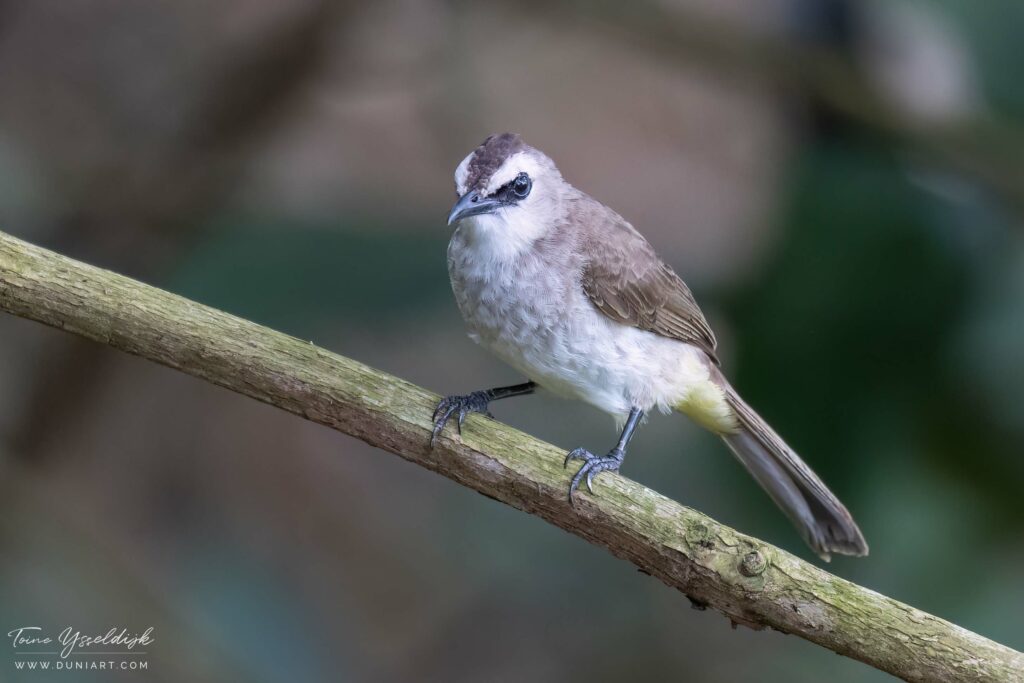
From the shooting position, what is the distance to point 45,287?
2.42 m

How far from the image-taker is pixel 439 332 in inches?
197

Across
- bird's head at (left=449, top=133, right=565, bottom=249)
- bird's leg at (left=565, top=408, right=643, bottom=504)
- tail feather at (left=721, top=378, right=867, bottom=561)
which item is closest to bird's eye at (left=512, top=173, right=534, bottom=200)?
bird's head at (left=449, top=133, right=565, bottom=249)

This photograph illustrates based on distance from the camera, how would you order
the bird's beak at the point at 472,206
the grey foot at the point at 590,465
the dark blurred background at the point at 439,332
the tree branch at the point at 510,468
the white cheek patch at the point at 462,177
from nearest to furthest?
the tree branch at the point at 510,468 < the grey foot at the point at 590,465 < the bird's beak at the point at 472,206 < the white cheek patch at the point at 462,177 < the dark blurred background at the point at 439,332

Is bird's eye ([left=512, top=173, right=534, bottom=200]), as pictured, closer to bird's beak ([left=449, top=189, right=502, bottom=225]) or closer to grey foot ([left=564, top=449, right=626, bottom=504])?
bird's beak ([left=449, top=189, right=502, bottom=225])

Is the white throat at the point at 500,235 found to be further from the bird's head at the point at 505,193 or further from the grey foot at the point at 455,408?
the grey foot at the point at 455,408

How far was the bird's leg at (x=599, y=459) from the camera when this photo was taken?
2551mm

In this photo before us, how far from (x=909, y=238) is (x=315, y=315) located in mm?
2197

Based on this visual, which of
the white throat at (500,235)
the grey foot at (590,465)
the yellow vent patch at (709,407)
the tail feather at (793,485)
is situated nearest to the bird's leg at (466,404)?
the grey foot at (590,465)

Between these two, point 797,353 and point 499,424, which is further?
point 797,353

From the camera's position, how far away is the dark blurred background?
12.6ft

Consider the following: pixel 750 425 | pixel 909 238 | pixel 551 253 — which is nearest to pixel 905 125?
pixel 909 238

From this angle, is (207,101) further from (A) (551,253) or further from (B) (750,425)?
(B) (750,425)

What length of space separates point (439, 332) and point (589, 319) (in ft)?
6.15

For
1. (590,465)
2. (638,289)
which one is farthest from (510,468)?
(638,289)
